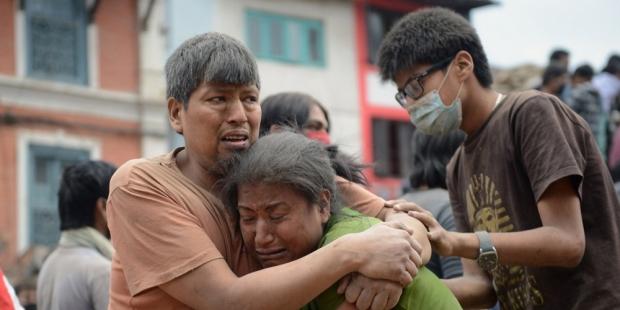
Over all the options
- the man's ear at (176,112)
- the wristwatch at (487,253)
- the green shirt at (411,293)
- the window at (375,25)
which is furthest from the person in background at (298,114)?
the window at (375,25)

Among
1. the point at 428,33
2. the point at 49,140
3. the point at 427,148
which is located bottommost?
the point at 49,140

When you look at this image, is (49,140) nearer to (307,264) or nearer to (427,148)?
(427,148)

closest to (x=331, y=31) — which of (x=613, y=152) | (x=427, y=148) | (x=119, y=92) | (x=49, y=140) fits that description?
(x=119, y=92)

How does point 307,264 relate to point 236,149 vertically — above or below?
below

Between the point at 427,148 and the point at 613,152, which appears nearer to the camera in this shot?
the point at 427,148

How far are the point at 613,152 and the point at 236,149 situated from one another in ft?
20.6

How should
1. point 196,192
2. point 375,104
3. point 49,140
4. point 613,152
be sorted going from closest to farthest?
point 196,192 → point 613,152 → point 49,140 → point 375,104

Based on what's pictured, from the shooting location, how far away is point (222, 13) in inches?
883

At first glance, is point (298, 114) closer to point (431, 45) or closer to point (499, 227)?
point (431, 45)

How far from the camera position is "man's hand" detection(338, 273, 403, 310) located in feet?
10.8

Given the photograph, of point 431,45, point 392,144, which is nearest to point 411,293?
point 431,45

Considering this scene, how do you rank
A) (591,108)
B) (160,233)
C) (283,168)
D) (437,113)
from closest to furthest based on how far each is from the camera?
(160,233), (283,168), (437,113), (591,108)

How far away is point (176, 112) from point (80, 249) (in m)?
1.84

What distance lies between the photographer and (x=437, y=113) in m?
4.34
